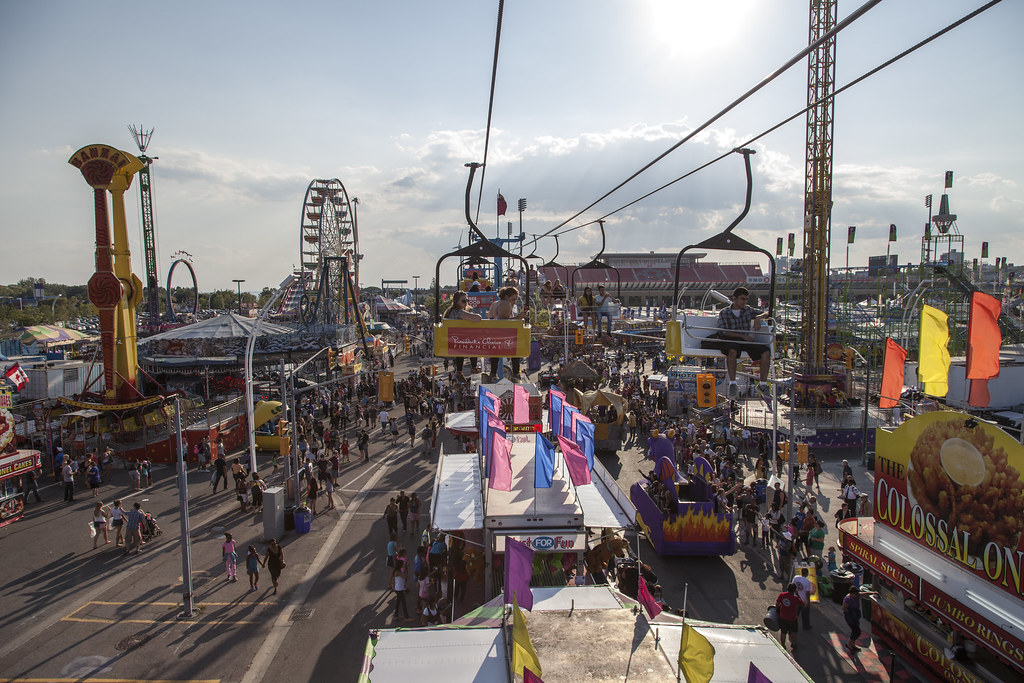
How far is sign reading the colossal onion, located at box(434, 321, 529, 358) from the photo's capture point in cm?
1091

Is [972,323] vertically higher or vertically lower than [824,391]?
higher

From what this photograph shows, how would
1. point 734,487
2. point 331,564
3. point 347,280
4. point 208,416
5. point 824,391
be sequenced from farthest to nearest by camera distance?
point 347,280 < point 824,391 < point 208,416 < point 734,487 < point 331,564

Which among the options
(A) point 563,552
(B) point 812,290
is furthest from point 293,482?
(B) point 812,290

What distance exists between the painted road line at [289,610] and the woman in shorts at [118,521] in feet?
15.4

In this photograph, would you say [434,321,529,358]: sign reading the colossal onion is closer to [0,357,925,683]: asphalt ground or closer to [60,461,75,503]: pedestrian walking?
[0,357,925,683]: asphalt ground

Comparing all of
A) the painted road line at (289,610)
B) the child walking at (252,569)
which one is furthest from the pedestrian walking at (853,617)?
the child walking at (252,569)

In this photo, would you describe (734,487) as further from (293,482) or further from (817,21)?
(817,21)

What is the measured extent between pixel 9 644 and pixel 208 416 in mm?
12747

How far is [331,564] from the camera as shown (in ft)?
43.8

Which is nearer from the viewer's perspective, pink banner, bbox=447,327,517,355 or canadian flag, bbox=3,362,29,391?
pink banner, bbox=447,327,517,355

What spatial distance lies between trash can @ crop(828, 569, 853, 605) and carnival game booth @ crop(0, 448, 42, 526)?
19853mm

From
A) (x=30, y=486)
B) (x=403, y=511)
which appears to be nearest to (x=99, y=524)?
(x=30, y=486)

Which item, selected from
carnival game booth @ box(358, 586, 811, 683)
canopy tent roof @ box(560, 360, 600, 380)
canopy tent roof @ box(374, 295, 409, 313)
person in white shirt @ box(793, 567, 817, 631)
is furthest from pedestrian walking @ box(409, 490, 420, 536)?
canopy tent roof @ box(374, 295, 409, 313)

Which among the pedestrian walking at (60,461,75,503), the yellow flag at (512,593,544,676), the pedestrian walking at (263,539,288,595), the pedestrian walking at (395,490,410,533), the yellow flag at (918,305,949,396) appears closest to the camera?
the yellow flag at (512,593,544,676)
